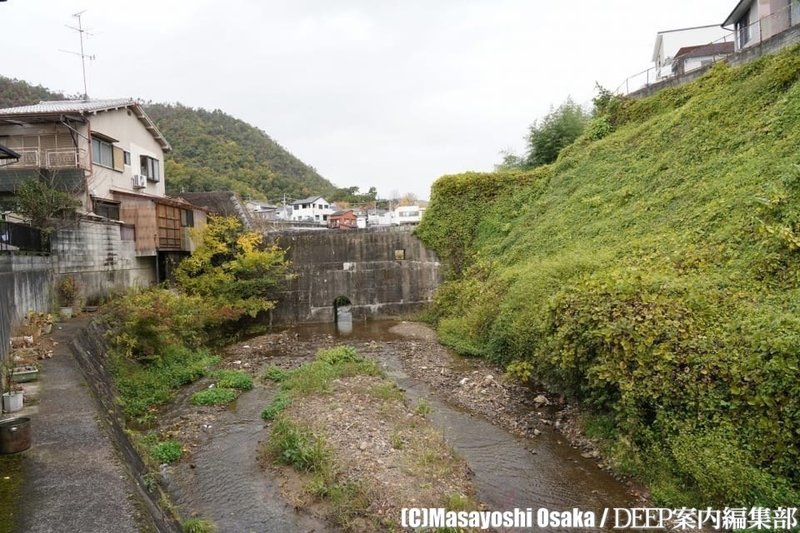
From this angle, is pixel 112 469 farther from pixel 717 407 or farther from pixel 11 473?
pixel 717 407

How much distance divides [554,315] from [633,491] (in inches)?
124

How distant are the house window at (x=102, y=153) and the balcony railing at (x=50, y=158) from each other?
0.74 metres

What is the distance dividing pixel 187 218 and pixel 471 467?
16.5 metres

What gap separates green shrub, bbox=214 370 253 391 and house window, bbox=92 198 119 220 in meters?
8.75

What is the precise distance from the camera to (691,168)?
12352mm

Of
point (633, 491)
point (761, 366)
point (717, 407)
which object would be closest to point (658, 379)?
point (717, 407)

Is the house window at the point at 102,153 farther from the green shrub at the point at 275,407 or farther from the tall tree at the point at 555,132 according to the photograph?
the tall tree at the point at 555,132

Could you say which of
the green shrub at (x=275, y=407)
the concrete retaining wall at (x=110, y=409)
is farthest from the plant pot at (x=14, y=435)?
the green shrub at (x=275, y=407)

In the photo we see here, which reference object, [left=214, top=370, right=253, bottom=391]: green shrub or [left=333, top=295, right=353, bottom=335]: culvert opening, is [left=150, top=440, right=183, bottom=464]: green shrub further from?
[left=333, top=295, right=353, bottom=335]: culvert opening

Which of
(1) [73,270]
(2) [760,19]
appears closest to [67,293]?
(1) [73,270]

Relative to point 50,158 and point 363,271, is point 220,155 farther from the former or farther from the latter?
point 363,271

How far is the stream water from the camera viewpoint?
633 cm

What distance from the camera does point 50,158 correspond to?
15914 mm

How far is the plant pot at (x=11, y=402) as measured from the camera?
5.95 m
